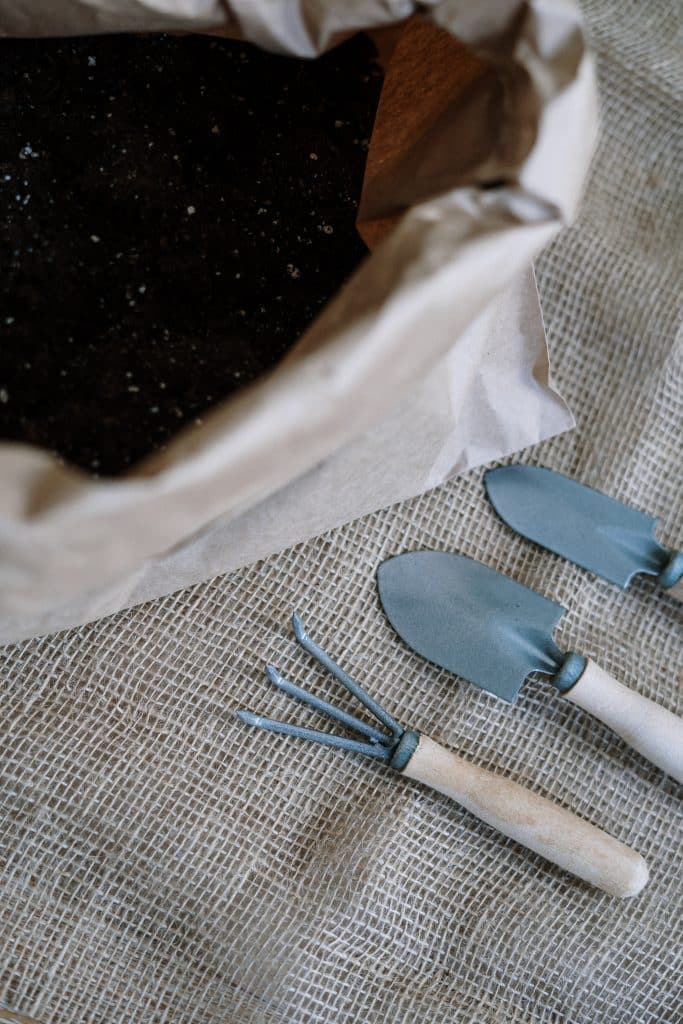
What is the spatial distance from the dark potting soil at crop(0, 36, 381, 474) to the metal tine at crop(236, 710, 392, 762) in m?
0.18

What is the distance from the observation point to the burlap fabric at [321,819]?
494mm

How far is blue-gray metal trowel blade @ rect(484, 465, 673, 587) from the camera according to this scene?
554mm

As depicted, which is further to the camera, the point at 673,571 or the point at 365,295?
the point at 673,571

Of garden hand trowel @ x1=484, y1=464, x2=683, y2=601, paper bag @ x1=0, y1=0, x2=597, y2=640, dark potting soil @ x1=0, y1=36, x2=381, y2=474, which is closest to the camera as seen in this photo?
paper bag @ x1=0, y1=0, x2=597, y2=640

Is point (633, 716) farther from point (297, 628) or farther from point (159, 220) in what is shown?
point (159, 220)

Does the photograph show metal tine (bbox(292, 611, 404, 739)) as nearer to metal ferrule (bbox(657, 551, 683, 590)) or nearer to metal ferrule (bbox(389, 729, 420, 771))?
metal ferrule (bbox(389, 729, 420, 771))

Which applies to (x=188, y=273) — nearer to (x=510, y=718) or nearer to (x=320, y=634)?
(x=320, y=634)

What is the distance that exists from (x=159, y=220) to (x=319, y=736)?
0.32 m

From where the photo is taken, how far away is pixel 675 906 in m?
0.52

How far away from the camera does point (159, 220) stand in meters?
0.48

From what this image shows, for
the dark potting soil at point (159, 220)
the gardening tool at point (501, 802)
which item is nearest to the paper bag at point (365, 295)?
the dark potting soil at point (159, 220)

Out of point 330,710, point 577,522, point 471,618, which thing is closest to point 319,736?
point 330,710

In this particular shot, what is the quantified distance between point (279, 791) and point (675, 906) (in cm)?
26

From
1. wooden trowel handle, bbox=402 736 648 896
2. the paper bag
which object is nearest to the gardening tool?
wooden trowel handle, bbox=402 736 648 896
